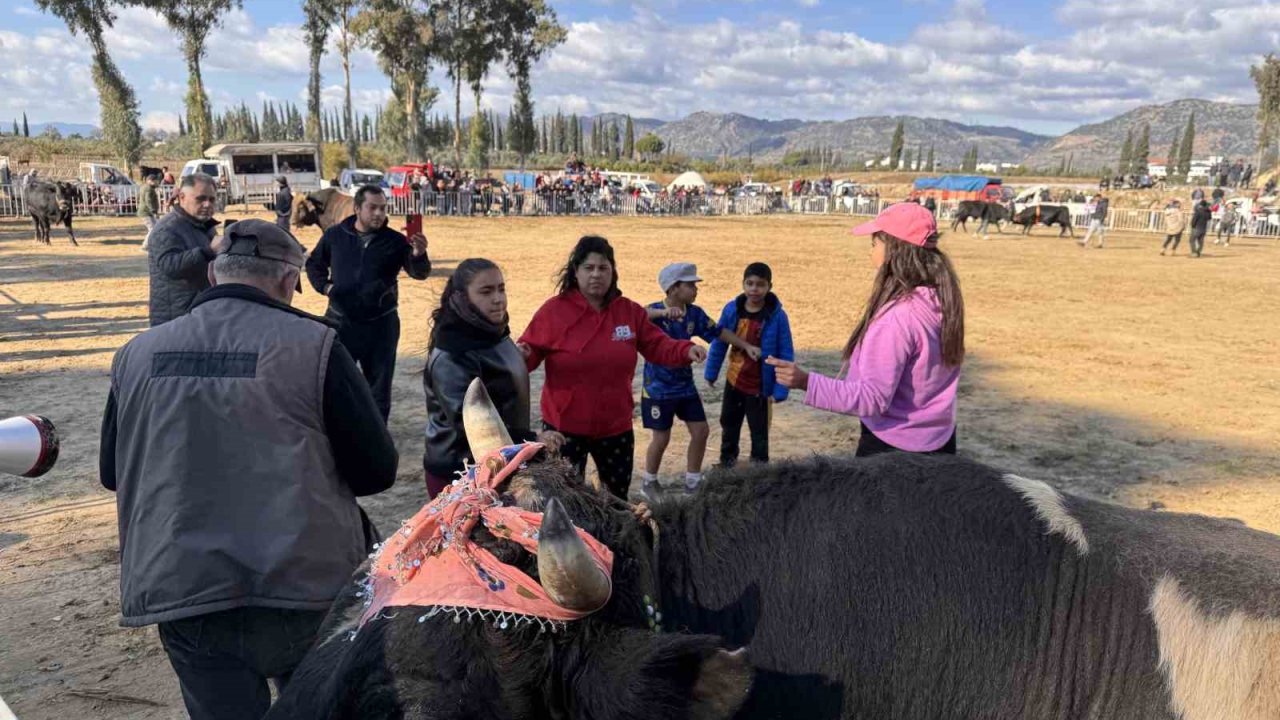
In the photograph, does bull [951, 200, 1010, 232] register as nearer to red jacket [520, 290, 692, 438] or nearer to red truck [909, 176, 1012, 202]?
red truck [909, 176, 1012, 202]

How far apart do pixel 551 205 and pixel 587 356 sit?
37770 millimetres

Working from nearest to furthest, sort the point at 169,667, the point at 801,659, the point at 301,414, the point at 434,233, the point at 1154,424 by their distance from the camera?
the point at 801,659 < the point at 301,414 < the point at 169,667 < the point at 1154,424 < the point at 434,233

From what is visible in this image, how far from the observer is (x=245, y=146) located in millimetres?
41469

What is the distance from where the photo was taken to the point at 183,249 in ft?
19.9

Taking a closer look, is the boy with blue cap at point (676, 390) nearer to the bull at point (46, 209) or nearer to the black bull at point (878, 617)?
the black bull at point (878, 617)

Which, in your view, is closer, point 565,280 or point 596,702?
point 596,702

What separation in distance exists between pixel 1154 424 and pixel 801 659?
8958 millimetres

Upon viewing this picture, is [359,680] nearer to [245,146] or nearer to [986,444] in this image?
[986,444]

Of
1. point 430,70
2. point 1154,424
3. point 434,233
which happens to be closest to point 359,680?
point 1154,424

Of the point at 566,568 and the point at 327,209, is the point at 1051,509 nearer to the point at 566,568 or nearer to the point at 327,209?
the point at 566,568

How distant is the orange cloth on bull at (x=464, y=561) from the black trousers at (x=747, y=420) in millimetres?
4537

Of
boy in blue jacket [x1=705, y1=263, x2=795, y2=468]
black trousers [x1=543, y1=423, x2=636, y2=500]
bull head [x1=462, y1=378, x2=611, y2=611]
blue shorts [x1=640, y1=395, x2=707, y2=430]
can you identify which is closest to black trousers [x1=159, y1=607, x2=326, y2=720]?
bull head [x1=462, y1=378, x2=611, y2=611]

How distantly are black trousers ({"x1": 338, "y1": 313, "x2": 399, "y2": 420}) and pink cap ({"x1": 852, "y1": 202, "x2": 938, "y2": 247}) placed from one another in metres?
4.60

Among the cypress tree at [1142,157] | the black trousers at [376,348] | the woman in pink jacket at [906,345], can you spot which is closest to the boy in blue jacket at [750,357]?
the woman in pink jacket at [906,345]
